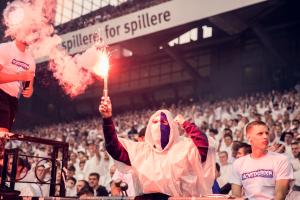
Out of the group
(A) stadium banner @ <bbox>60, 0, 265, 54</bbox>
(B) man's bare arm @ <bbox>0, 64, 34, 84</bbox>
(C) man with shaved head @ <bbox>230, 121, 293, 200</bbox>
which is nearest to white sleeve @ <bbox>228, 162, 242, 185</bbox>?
(C) man with shaved head @ <bbox>230, 121, 293, 200</bbox>

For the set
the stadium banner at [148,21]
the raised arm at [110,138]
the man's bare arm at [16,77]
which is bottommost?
the raised arm at [110,138]

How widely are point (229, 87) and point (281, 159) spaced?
489 inches

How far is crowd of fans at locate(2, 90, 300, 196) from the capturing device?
597 centimetres

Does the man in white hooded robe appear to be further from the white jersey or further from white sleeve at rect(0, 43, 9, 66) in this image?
white sleeve at rect(0, 43, 9, 66)

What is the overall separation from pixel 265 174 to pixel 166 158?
839 mm

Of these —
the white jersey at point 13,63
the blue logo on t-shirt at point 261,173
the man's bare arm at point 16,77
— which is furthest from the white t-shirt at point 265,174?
the white jersey at point 13,63

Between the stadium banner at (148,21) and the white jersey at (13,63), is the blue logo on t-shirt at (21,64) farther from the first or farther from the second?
the stadium banner at (148,21)

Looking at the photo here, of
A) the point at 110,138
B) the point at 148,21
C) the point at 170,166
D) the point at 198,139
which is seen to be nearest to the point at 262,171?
the point at 198,139

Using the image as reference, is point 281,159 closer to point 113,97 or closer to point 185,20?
point 185,20

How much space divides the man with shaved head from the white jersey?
199 centimetres

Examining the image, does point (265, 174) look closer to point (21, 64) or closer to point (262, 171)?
point (262, 171)

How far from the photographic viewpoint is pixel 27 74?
3.19 m

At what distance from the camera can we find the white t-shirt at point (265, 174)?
325 centimetres

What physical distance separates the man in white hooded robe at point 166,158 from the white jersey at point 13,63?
89 centimetres
